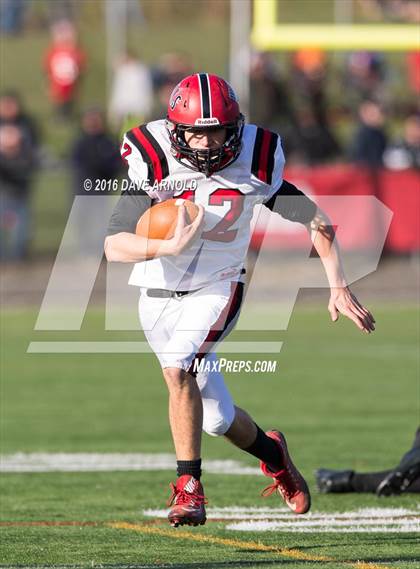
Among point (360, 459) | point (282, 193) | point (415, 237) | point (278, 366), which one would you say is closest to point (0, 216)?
point (415, 237)

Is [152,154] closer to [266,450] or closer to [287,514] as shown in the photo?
[266,450]

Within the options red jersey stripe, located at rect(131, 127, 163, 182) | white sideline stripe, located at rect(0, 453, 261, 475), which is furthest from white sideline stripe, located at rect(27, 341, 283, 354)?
red jersey stripe, located at rect(131, 127, 163, 182)

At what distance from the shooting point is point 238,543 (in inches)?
225

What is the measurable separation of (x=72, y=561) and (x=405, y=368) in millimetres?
6526

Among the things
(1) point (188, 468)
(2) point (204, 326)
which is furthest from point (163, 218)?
(1) point (188, 468)

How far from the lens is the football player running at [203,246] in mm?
5504

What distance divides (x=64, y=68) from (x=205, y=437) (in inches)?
580

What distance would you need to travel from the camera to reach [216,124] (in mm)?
5543

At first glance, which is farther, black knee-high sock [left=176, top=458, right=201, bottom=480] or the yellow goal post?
the yellow goal post

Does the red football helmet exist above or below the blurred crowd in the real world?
above

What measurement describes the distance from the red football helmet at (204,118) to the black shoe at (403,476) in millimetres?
1720

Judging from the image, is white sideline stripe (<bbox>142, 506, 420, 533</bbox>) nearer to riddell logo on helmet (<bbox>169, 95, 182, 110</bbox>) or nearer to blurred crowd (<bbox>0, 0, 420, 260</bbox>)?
riddell logo on helmet (<bbox>169, 95, 182, 110</bbox>)

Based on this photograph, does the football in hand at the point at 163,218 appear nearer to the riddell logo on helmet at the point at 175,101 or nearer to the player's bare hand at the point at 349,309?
the riddell logo on helmet at the point at 175,101

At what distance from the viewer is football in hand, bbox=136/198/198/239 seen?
17.9ft
